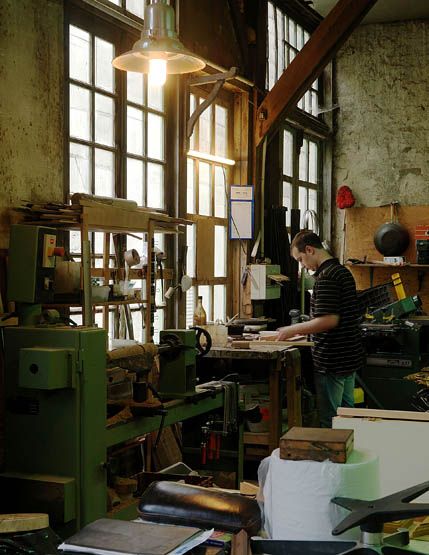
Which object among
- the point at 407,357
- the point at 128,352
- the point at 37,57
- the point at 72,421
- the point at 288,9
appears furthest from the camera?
the point at 288,9

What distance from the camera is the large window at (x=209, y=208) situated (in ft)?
19.5

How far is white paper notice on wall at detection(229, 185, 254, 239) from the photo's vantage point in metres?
6.48

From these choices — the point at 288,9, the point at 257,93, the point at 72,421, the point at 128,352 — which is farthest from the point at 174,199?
the point at 288,9

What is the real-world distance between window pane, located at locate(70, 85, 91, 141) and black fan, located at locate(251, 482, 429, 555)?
3.31 metres

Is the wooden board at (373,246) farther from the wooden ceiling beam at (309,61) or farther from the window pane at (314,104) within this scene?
the wooden ceiling beam at (309,61)

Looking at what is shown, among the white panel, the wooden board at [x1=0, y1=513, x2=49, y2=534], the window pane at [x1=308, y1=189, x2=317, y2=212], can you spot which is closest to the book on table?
the wooden board at [x1=0, y1=513, x2=49, y2=534]

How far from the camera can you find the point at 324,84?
9062 mm

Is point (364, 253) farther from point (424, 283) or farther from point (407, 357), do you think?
point (407, 357)

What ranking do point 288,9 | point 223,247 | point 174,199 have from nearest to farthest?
point 174,199 < point 223,247 < point 288,9

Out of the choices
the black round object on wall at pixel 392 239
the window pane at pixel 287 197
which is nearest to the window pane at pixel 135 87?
the window pane at pixel 287 197

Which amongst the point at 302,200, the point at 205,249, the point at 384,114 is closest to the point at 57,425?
the point at 205,249

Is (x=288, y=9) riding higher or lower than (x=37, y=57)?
higher

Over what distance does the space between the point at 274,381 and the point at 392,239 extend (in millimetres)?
4027

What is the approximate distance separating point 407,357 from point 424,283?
2693mm
